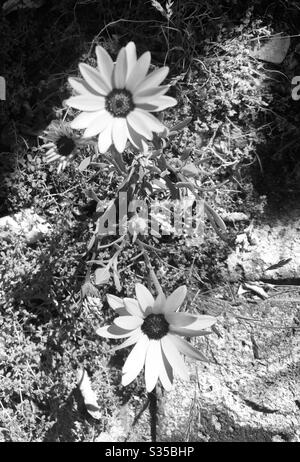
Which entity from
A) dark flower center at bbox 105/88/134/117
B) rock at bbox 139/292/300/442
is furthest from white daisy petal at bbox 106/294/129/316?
rock at bbox 139/292/300/442

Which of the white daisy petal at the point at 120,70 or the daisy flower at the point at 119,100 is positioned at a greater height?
the white daisy petal at the point at 120,70

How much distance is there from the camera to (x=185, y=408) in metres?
2.56

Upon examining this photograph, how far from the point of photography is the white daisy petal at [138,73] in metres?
1.59

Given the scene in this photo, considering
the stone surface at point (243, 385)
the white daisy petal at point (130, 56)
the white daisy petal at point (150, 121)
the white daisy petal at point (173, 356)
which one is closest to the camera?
the white daisy petal at point (130, 56)

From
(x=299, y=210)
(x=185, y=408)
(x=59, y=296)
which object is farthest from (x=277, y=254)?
(x=59, y=296)

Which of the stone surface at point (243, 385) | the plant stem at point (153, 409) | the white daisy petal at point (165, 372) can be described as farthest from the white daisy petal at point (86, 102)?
the plant stem at point (153, 409)

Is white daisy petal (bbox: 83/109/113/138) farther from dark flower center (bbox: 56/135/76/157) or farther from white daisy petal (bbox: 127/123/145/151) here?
dark flower center (bbox: 56/135/76/157)

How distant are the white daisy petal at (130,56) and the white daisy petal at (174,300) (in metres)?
0.67

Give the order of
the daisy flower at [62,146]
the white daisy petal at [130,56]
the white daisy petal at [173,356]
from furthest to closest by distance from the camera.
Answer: the daisy flower at [62,146] → the white daisy petal at [173,356] → the white daisy petal at [130,56]

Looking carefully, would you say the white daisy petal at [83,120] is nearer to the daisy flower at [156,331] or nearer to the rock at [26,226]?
the daisy flower at [156,331]

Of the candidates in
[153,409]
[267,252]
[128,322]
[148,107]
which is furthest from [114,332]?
[267,252]

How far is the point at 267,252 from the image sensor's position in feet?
8.45
